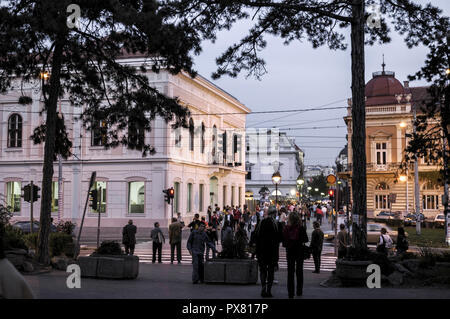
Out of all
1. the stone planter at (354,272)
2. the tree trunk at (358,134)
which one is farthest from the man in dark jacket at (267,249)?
the tree trunk at (358,134)

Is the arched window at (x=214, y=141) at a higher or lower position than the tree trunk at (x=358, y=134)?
higher

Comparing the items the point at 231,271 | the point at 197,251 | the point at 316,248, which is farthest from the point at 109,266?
the point at 316,248

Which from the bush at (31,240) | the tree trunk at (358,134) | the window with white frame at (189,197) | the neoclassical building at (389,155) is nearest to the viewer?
the tree trunk at (358,134)

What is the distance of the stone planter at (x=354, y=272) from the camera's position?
12.5 meters

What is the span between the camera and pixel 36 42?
15648 mm

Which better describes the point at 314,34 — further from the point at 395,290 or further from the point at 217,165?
the point at 217,165

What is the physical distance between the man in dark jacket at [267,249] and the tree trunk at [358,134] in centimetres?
336

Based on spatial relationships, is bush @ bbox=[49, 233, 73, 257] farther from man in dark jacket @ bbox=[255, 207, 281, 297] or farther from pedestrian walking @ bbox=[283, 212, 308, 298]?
pedestrian walking @ bbox=[283, 212, 308, 298]

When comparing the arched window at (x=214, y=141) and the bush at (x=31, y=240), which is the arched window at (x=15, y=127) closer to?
the arched window at (x=214, y=141)

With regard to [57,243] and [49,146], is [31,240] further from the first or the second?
[49,146]

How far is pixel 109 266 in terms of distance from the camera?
1388cm

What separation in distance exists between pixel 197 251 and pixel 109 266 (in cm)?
231

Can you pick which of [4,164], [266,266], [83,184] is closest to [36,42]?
[266,266]

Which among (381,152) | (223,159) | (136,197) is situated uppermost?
(381,152)
